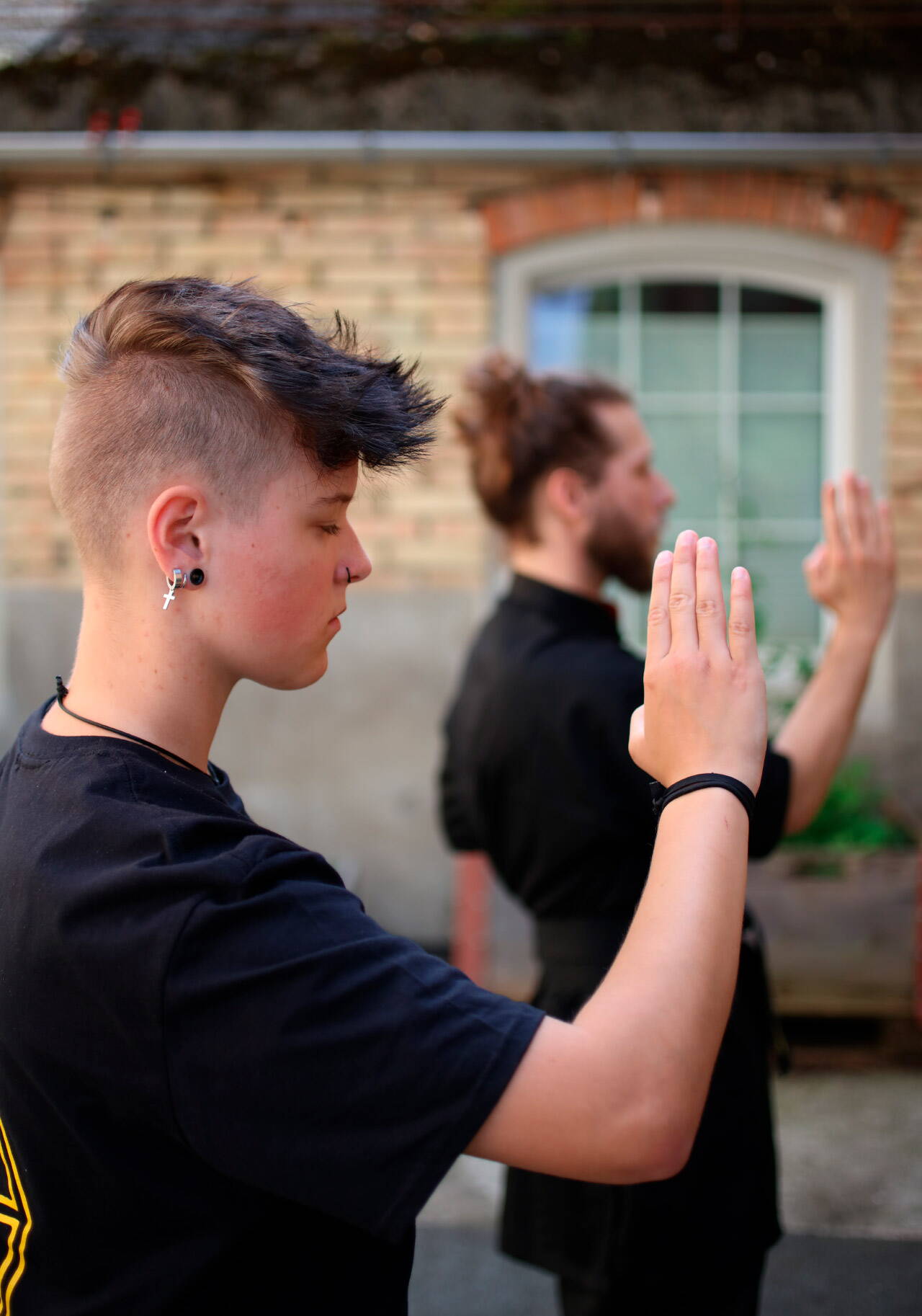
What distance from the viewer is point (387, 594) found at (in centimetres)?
516

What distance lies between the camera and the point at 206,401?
1.03 meters

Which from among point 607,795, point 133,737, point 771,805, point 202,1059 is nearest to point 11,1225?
point 202,1059

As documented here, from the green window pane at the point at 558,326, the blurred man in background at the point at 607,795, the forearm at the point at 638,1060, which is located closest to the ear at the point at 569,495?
the blurred man in background at the point at 607,795

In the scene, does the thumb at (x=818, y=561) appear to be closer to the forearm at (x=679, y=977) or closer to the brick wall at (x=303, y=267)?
the forearm at (x=679, y=977)

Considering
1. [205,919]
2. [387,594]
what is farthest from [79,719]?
[387,594]

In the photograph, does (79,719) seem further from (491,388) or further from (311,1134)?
(491,388)

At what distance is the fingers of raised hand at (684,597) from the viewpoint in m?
1.01

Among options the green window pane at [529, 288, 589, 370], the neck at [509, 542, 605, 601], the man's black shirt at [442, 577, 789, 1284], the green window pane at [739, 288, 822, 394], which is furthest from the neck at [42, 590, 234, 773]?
the green window pane at [739, 288, 822, 394]

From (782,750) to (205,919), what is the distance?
4.39 ft

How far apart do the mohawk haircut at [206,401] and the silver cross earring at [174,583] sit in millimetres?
77

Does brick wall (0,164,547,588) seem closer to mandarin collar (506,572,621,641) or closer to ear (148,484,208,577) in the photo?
mandarin collar (506,572,621,641)

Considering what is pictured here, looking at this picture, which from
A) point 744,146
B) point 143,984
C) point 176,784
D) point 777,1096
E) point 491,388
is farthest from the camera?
point 744,146

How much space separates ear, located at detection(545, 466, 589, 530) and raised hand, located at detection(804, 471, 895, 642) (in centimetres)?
51

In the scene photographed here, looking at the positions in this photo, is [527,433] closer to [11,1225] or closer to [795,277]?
[11,1225]
